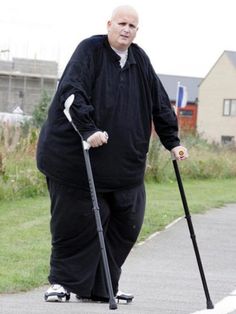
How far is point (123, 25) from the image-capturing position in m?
7.23

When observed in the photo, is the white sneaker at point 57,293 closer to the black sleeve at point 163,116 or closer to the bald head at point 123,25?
the black sleeve at point 163,116

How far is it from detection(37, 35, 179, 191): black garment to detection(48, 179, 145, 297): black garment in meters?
0.12

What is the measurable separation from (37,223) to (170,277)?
4437mm

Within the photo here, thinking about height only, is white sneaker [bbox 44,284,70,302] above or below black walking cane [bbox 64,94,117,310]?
below

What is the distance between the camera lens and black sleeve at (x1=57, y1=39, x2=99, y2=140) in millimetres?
7043

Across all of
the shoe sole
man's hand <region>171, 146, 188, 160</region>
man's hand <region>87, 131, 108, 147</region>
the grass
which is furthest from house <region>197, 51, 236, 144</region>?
man's hand <region>87, 131, 108, 147</region>

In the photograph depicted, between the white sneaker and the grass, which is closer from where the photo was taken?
the white sneaker

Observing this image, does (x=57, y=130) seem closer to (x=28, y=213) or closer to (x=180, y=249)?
(x=180, y=249)

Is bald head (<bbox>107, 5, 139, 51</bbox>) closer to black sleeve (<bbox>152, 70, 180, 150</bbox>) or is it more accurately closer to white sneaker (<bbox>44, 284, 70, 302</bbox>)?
black sleeve (<bbox>152, 70, 180, 150</bbox>)

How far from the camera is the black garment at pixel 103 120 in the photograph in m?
7.25

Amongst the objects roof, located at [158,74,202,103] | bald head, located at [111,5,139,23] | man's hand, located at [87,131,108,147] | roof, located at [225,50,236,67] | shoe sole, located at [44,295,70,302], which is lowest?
shoe sole, located at [44,295,70,302]

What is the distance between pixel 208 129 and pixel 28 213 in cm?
7525

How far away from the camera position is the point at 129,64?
7.44 metres

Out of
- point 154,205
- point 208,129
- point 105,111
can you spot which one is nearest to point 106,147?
point 105,111
